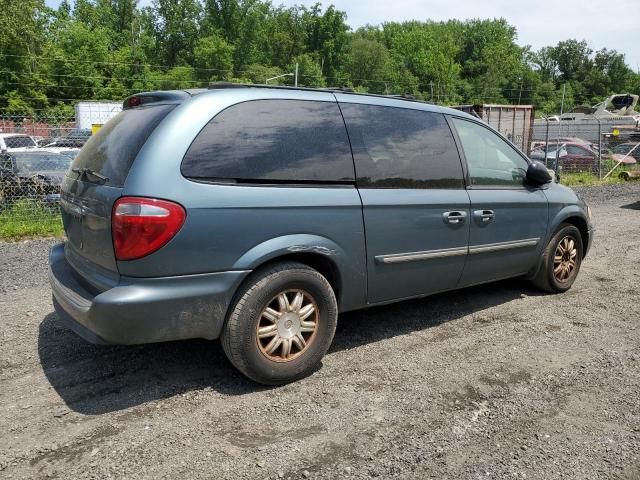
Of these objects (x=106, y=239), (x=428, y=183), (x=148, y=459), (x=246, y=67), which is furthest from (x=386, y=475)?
(x=246, y=67)

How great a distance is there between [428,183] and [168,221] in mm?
2087

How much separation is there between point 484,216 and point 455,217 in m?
0.37

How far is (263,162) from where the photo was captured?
3.38 metres

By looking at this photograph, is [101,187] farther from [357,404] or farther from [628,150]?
[628,150]

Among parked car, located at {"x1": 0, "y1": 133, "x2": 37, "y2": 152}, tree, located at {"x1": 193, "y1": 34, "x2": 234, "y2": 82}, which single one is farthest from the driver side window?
tree, located at {"x1": 193, "y1": 34, "x2": 234, "y2": 82}

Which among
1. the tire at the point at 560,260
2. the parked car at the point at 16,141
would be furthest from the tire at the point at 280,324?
the parked car at the point at 16,141

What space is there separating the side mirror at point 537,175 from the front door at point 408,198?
3.20ft

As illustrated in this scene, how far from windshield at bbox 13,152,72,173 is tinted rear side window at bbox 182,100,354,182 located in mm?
6602

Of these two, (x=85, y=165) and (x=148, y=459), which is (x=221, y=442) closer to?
(x=148, y=459)

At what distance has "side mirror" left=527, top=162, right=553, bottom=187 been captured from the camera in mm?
5066

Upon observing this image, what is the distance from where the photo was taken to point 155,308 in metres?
3.04

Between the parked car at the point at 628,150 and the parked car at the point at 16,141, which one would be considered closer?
the parked car at the point at 16,141

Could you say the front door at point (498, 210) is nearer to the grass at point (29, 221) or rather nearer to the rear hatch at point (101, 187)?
the rear hatch at point (101, 187)

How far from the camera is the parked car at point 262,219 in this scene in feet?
10.0
